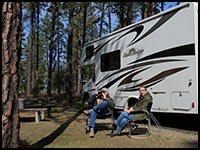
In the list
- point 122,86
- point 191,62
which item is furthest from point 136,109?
point 122,86

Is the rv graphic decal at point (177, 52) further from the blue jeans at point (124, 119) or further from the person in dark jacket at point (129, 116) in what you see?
the blue jeans at point (124, 119)

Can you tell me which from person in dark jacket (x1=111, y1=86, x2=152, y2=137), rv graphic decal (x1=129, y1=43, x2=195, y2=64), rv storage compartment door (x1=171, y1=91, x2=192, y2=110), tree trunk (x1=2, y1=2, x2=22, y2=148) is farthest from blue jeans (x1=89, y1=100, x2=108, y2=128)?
tree trunk (x1=2, y1=2, x2=22, y2=148)

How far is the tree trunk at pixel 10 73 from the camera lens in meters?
4.46

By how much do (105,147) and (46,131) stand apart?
101 inches

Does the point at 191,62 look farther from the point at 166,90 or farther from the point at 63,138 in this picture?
the point at 63,138

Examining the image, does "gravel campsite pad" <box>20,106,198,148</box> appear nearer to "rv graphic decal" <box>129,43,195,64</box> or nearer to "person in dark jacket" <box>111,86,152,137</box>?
"person in dark jacket" <box>111,86,152,137</box>

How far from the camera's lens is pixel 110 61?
11391mm

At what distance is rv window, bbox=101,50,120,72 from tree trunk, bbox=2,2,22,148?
657 centimetres

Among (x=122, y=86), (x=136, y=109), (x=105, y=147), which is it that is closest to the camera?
(x=105, y=147)

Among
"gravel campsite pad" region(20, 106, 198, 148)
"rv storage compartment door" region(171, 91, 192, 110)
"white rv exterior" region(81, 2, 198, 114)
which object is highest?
"white rv exterior" region(81, 2, 198, 114)

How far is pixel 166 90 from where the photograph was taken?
27.6 feet

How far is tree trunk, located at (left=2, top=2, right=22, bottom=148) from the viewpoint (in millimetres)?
4461

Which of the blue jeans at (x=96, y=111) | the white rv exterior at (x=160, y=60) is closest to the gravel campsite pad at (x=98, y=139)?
the blue jeans at (x=96, y=111)

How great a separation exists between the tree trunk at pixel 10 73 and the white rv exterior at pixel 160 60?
4.82 m
